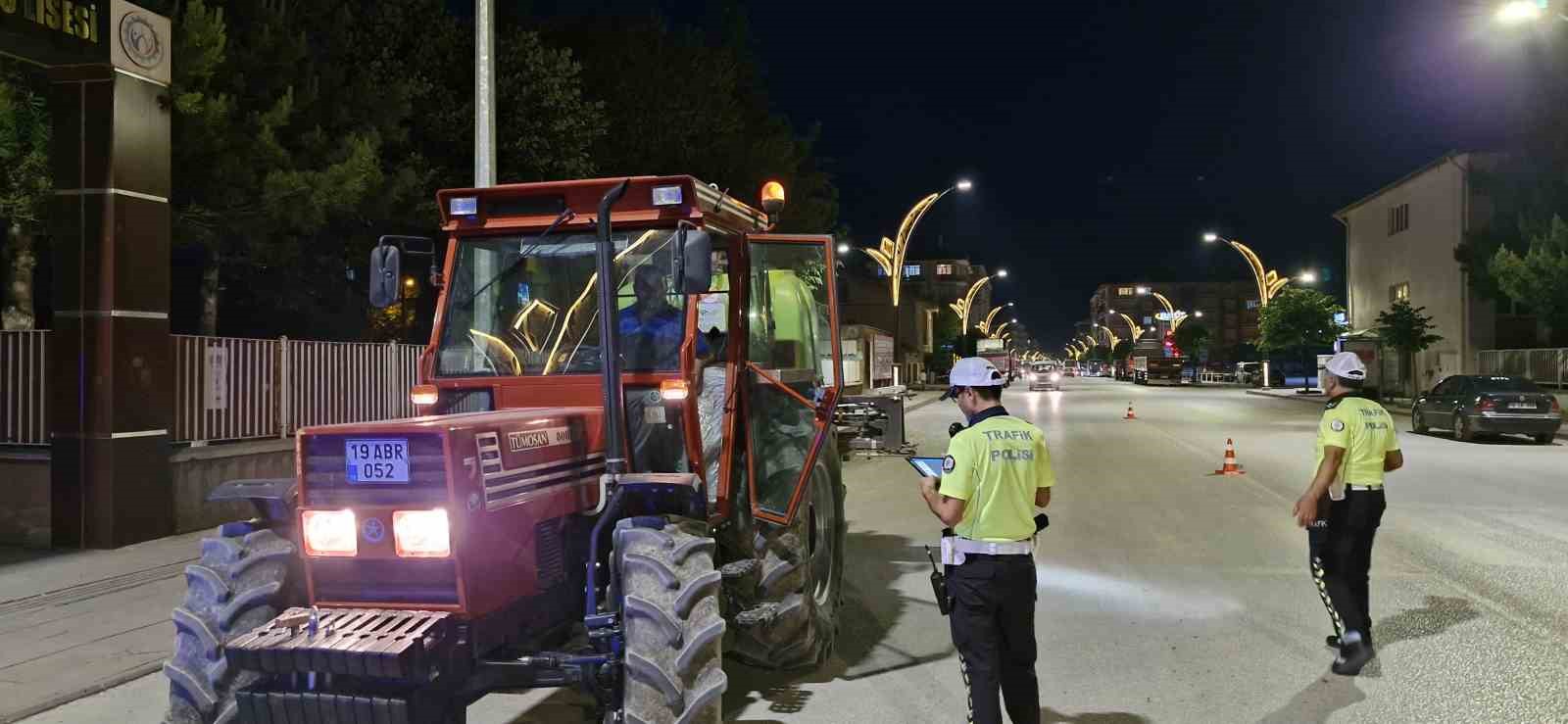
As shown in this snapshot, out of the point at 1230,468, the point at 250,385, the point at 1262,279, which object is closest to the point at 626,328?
the point at 250,385

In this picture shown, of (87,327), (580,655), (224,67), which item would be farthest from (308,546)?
(224,67)

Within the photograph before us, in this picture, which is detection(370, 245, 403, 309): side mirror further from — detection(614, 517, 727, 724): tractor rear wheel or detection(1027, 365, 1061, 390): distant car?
detection(1027, 365, 1061, 390): distant car

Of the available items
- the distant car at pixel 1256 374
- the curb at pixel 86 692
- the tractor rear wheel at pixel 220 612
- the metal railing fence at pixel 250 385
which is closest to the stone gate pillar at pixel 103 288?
the metal railing fence at pixel 250 385

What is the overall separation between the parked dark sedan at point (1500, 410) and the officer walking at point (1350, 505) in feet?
63.8

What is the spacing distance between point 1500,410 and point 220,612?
24.9m

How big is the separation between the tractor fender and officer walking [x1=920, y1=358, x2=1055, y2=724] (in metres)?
2.58

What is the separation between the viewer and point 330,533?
394 centimetres

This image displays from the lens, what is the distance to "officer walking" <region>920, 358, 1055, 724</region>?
4141 mm

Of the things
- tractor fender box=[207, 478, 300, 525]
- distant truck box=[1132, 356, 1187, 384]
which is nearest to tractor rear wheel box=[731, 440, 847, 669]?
tractor fender box=[207, 478, 300, 525]

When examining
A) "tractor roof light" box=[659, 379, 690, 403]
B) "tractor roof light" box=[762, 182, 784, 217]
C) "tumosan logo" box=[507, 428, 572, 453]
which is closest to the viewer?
"tumosan logo" box=[507, 428, 572, 453]

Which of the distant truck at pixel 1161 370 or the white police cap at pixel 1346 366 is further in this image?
the distant truck at pixel 1161 370

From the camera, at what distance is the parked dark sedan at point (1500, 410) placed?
21.6 meters

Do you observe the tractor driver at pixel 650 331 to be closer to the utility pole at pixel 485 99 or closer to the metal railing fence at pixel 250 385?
the metal railing fence at pixel 250 385

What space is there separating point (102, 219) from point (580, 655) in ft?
28.5
